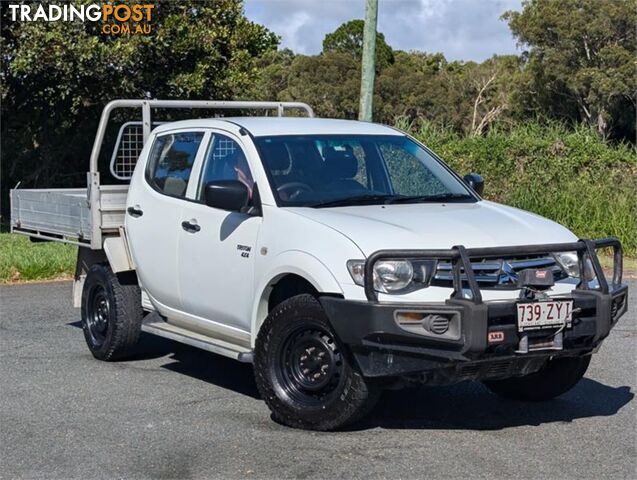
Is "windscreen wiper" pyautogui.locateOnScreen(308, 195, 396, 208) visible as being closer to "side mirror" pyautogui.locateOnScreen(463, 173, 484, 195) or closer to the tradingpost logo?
"side mirror" pyautogui.locateOnScreen(463, 173, 484, 195)

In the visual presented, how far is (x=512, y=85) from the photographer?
4866 cm

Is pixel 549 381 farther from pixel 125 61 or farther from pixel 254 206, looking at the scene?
pixel 125 61

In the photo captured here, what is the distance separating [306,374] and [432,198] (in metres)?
1.65

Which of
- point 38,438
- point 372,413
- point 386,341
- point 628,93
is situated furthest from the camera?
point 628,93

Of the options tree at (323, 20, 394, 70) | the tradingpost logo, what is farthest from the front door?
tree at (323, 20, 394, 70)

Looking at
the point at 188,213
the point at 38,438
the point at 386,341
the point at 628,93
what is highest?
the point at 628,93

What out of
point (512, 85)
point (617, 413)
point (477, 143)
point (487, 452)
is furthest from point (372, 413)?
point (512, 85)

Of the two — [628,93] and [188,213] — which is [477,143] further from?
[628,93]

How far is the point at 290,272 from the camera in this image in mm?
6746

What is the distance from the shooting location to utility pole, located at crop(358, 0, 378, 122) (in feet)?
54.8

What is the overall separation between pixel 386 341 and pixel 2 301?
6892mm

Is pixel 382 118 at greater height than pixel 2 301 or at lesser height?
greater

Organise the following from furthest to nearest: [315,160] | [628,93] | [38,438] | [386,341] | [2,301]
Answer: [628,93] < [2,301] < [315,160] < [38,438] < [386,341]

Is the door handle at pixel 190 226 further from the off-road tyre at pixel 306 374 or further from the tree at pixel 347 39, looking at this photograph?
the tree at pixel 347 39
